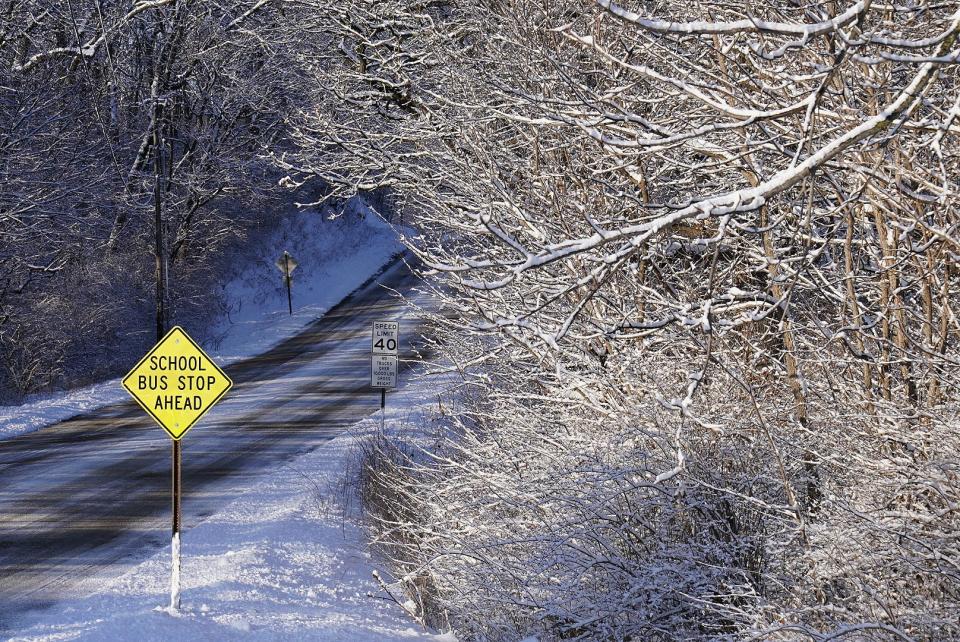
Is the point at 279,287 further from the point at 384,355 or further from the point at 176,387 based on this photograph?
the point at 176,387

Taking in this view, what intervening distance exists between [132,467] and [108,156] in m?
18.8

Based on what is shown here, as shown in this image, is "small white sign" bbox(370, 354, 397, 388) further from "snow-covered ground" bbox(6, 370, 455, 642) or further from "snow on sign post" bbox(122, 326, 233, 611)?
"snow on sign post" bbox(122, 326, 233, 611)

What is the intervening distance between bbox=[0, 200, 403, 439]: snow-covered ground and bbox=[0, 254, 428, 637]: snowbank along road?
0.91 metres

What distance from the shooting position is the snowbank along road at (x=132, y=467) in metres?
10.1

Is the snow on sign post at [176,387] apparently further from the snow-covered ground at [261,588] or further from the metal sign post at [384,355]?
the metal sign post at [384,355]


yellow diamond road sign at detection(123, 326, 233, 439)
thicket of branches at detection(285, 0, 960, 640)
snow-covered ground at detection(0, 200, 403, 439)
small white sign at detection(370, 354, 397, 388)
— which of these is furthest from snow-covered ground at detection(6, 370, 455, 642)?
snow-covered ground at detection(0, 200, 403, 439)

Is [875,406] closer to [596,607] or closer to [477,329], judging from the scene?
[596,607]

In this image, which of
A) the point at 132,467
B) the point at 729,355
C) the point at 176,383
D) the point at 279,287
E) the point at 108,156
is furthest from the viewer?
the point at 279,287

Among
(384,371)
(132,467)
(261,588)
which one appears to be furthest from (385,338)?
(261,588)

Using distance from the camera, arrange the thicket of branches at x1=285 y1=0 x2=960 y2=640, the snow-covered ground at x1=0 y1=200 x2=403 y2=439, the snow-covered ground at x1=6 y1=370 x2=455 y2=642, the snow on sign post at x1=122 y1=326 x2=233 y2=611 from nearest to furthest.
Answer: the thicket of branches at x1=285 y1=0 x2=960 y2=640 → the snow-covered ground at x1=6 y1=370 x2=455 y2=642 → the snow on sign post at x1=122 y1=326 x2=233 y2=611 → the snow-covered ground at x1=0 y1=200 x2=403 y2=439

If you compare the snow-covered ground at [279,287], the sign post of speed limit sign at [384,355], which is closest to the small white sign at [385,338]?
the sign post of speed limit sign at [384,355]

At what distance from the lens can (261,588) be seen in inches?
363

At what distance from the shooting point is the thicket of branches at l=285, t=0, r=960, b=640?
15.3 ft

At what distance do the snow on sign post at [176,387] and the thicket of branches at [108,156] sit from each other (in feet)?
43.3
